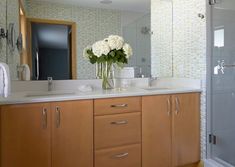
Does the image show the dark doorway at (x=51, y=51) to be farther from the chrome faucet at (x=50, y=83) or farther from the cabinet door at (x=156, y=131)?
the cabinet door at (x=156, y=131)

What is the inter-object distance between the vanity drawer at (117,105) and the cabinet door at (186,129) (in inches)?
17.2

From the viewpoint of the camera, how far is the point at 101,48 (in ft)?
7.08

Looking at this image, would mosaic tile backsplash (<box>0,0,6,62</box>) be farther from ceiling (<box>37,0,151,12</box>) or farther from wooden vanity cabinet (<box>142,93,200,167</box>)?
wooden vanity cabinet (<box>142,93,200,167</box>)

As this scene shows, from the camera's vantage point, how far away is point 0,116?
1534mm

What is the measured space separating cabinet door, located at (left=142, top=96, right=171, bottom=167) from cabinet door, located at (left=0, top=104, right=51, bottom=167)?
33.9 inches

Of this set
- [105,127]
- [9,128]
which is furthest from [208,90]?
[9,128]

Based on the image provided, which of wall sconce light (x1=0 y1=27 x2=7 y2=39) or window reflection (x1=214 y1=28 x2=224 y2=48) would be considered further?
window reflection (x1=214 y1=28 x2=224 y2=48)

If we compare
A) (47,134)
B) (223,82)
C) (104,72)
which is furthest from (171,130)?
(47,134)

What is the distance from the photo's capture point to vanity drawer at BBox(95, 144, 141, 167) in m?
1.87

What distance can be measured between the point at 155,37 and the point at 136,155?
142cm

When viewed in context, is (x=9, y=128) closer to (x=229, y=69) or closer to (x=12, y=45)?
(x=12, y=45)

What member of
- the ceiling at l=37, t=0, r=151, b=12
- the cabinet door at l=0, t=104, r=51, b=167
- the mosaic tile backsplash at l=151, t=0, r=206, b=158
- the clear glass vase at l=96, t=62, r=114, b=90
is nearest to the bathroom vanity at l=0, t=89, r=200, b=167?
the cabinet door at l=0, t=104, r=51, b=167

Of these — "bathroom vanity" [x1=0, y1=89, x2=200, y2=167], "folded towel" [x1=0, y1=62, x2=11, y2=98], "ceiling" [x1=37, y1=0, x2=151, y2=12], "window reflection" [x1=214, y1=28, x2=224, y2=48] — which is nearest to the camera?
"folded towel" [x1=0, y1=62, x2=11, y2=98]

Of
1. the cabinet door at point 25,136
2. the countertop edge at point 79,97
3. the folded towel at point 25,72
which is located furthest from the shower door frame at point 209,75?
the folded towel at point 25,72
